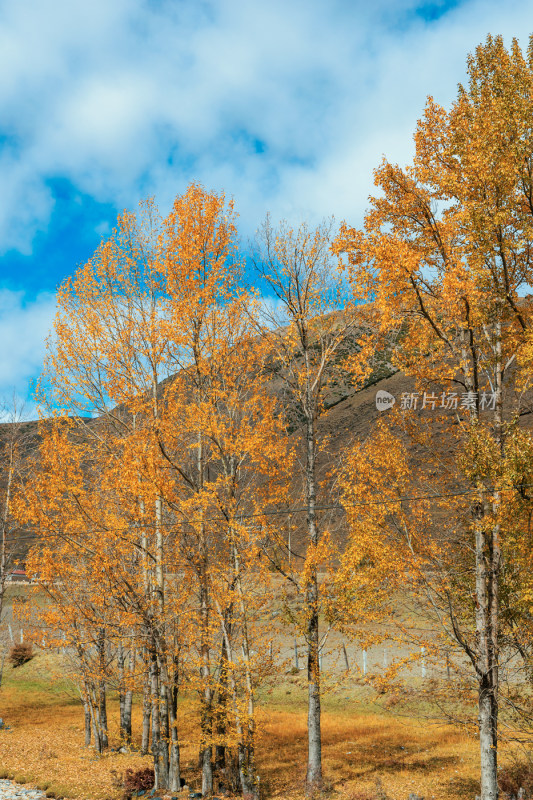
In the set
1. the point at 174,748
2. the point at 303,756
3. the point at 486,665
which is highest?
the point at 486,665

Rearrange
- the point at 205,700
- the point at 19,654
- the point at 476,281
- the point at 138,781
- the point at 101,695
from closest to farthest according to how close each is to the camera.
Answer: the point at 476,281 < the point at 205,700 < the point at 138,781 < the point at 101,695 < the point at 19,654

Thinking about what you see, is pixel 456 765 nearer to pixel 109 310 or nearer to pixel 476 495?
pixel 476 495

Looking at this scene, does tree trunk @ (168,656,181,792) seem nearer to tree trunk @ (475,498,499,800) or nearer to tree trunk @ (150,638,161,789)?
tree trunk @ (150,638,161,789)

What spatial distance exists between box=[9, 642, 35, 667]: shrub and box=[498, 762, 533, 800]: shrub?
31412 millimetres

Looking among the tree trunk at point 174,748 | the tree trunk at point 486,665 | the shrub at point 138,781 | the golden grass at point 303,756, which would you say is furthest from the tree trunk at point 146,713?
the tree trunk at point 486,665

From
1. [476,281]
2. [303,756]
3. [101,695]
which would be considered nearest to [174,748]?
[101,695]

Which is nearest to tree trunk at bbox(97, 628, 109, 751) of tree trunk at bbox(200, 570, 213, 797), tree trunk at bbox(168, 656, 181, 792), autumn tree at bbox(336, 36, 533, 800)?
tree trunk at bbox(168, 656, 181, 792)

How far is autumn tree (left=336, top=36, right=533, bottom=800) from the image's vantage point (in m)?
10.1

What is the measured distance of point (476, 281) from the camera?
1008 cm

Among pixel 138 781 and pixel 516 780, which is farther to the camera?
pixel 138 781

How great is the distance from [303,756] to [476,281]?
53.4ft

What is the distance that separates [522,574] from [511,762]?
733 cm

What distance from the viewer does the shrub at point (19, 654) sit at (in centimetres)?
3597

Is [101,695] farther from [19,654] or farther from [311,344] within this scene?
[19,654]
